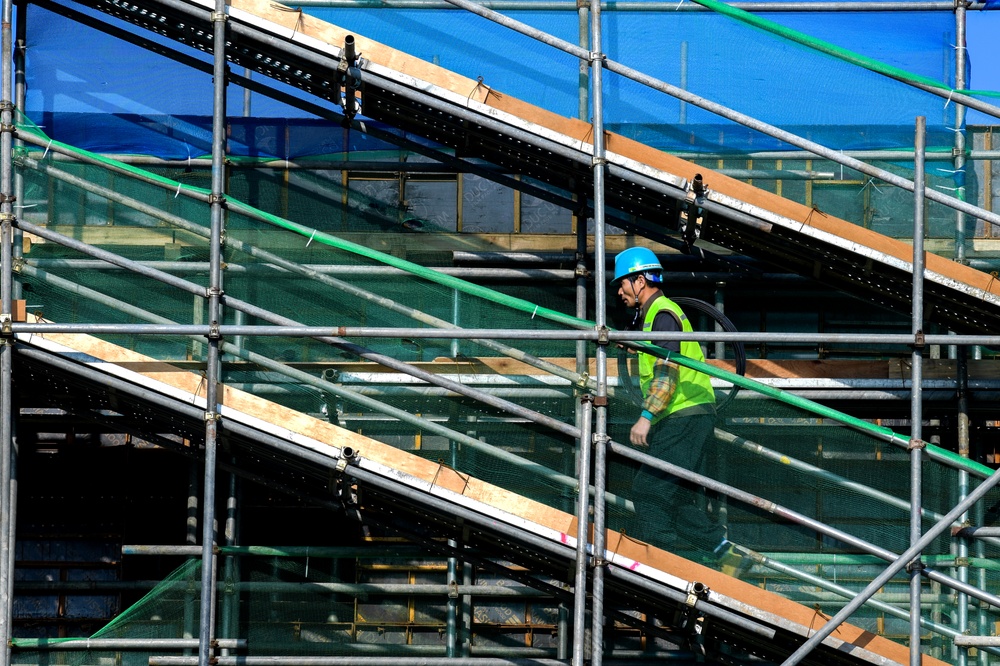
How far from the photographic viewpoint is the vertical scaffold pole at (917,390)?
866 centimetres

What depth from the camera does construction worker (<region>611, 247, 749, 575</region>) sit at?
29.0 feet

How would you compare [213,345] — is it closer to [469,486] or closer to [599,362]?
[469,486]

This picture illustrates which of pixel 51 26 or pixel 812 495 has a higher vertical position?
pixel 51 26

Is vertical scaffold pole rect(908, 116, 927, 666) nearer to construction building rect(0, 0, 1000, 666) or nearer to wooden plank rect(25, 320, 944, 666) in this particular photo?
construction building rect(0, 0, 1000, 666)

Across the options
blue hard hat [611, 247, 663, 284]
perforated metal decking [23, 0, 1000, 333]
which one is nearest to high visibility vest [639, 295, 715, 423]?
blue hard hat [611, 247, 663, 284]

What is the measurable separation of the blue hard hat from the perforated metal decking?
0.34m

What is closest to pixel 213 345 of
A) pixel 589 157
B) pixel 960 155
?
pixel 589 157

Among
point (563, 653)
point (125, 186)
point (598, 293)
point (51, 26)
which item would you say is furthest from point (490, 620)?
point (51, 26)

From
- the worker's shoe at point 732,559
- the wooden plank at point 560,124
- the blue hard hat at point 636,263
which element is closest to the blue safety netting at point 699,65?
the wooden plank at point 560,124

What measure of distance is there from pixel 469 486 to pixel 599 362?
107cm

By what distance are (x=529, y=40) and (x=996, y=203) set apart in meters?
4.69

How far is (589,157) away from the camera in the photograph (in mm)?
9344

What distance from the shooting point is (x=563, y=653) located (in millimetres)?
10234

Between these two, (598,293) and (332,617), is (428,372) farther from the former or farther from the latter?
(332,617)
